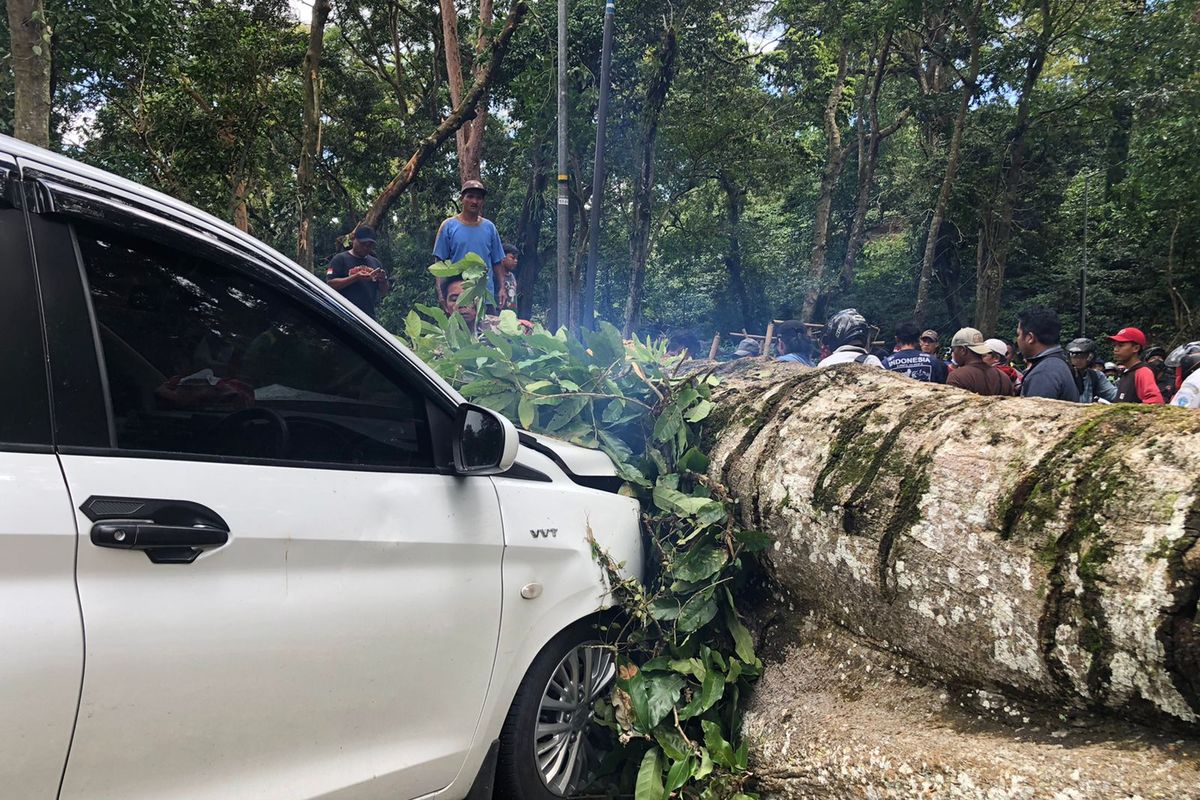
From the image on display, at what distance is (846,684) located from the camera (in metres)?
2.61

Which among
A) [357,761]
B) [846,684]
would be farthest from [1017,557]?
[357,761]

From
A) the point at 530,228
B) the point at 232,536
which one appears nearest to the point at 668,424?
the point at 232,536

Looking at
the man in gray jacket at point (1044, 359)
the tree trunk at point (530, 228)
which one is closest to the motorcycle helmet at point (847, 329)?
the man in gray jacket at point (1044, 359)

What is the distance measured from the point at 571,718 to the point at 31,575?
1729 millimetres

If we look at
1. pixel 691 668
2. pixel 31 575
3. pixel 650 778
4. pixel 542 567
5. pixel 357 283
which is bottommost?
pixel 650 778

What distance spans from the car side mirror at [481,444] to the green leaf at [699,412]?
4.85ft

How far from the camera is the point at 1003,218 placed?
19172mm

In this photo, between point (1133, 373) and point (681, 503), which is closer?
point (681, 503)

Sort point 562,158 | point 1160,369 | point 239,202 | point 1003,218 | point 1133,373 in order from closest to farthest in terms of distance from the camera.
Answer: point 1133,373 → point 562,158 → point 1160,369 → point 239,202 → point 1003,218

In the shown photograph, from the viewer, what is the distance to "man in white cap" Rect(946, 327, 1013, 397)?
16.8 feet

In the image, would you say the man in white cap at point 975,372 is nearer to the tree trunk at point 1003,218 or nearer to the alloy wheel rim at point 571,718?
the alloy wheel rim at point 571,718

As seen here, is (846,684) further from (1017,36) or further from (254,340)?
(1017,36)

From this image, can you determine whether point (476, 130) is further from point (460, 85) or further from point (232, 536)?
point (232, 536)

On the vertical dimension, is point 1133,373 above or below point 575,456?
above
